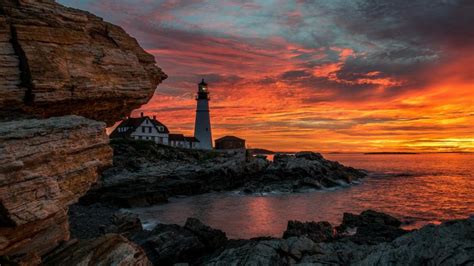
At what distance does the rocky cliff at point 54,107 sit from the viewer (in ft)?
29.4

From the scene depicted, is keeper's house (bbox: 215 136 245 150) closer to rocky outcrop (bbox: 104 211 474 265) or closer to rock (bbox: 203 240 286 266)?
rocky outcrop (bbox: 104 211 474 265)

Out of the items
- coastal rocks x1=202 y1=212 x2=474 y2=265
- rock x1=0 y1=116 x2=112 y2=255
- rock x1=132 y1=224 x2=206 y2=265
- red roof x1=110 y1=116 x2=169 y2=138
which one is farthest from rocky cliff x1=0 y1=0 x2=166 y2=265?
red roof x1=110 y1=116 x2=169 y2=138

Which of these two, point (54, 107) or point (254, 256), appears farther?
point (254, 256)

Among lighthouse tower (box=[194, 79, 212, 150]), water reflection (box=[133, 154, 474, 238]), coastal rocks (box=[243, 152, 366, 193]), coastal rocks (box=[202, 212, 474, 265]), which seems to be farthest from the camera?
lighthouse tower (box=[194, 79, 212, 150])

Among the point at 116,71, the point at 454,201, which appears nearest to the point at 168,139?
the point at 454,201

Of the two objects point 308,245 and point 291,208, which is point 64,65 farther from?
point 291,208

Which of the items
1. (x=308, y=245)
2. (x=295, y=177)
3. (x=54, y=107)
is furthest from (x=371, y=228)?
(x=295, y=177)

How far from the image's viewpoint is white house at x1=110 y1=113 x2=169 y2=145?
289 ft

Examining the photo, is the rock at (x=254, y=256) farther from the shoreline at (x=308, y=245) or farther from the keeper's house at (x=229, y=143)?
the keeper's house at (x=229, y=143)

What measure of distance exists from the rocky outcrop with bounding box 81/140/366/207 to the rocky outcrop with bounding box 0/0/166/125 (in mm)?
24237

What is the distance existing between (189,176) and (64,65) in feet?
130

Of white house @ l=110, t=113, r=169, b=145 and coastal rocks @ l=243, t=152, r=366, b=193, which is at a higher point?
white house @ l=110, t=113, r=169, b=145

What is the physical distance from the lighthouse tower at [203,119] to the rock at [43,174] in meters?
79.0

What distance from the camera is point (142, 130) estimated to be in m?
89.2
